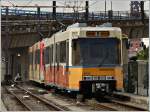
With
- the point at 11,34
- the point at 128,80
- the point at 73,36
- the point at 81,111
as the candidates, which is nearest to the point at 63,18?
the point at 11,34

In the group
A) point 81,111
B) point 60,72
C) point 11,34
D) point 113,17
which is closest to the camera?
point 81,111

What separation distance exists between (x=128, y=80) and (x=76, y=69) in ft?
20.1

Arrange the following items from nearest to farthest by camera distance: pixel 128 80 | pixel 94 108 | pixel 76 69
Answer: pixel 94 108 < pixel 76 69 < pixel 128 80

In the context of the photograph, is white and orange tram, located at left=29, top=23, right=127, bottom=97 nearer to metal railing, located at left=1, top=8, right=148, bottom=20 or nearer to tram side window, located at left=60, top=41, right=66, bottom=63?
tram side window, located at left=60, top=41, right=66, bottom=63

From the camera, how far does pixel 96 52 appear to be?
20.1 meters

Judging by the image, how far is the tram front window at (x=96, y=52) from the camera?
20.1m

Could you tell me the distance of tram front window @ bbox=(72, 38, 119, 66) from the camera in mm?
20078

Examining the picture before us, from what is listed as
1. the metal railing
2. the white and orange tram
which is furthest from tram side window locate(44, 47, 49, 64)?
the metal railing

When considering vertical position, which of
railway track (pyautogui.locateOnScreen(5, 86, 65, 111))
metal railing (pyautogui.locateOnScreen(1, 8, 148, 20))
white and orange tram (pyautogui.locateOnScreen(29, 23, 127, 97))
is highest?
metal railing (pyautogui.locateOnScreen(1, 8, 148, 20))

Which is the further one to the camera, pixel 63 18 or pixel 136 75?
pixel 63 18

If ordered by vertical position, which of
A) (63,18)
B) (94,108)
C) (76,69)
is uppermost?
(63,18)

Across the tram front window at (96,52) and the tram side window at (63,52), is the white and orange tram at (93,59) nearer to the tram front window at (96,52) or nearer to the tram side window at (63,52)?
the tram front window at (96,52)

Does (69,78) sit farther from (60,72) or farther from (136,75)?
(136,75)

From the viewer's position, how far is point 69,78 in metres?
20.3
